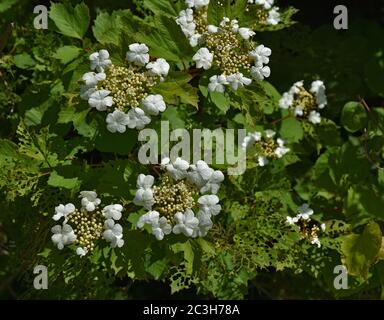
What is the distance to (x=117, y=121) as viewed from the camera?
1.63 meters

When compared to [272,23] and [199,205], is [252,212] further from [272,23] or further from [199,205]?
[272,23]

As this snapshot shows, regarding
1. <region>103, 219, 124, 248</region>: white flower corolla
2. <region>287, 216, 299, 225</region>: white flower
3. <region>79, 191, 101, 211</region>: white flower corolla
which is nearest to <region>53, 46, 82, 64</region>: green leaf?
<region>79, 191, 101, 211</region>: white flower corolla

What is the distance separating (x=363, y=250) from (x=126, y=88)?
0.99 metres

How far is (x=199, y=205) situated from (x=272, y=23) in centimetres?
78

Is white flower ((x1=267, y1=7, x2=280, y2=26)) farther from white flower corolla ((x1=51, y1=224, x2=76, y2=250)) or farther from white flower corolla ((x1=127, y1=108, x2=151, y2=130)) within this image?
white flower corolla ((x1=51, y1=224, x2=76, y2=250))

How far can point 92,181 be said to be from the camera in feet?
5.91

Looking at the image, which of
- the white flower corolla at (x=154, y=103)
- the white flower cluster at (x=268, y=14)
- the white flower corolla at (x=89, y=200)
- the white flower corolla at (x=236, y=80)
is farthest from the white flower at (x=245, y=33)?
the white flower corolla at (x=89, y=200)

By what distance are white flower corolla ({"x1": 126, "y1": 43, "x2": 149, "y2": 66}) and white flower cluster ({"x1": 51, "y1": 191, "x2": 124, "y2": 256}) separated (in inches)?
16.8

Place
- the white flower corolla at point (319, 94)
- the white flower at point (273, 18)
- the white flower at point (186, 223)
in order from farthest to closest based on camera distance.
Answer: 1. the white flower corolla at point (319, 94)
2. the white flower at point (273, 18)
3. the white flower at point (186, 223)

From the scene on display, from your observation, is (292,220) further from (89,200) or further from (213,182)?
(89,200)

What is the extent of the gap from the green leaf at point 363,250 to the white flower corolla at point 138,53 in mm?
970

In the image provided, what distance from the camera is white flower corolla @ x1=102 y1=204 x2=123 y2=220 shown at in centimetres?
168

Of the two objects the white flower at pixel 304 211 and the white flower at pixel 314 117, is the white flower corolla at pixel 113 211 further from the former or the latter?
the white flower at pixel 314 117

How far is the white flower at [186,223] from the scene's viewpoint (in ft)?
5.25
